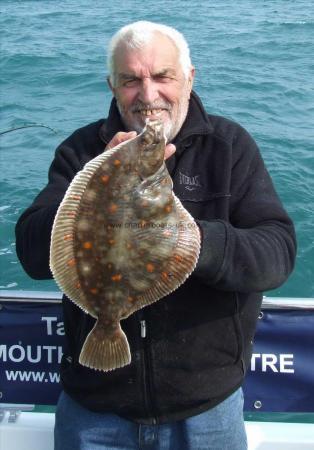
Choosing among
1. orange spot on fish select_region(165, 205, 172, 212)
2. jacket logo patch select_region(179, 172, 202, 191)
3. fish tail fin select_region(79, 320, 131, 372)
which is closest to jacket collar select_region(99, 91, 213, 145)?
jacket logo patch select_region(179, 172, 202, 191)

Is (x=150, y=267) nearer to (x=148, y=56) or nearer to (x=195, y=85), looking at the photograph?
(x=148, y=56)

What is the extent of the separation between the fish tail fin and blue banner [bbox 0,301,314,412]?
1.14m

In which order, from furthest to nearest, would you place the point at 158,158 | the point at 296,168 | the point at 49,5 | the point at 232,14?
the point at 49,5 < the point at 232,14 < the point at 296,168 < the point at 158,158

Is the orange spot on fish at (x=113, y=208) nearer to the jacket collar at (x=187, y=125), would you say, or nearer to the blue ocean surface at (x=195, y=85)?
the jacket collar at (x=187, y=125)

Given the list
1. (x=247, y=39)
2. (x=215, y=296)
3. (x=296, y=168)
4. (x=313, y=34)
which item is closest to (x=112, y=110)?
(x=215, y=296)

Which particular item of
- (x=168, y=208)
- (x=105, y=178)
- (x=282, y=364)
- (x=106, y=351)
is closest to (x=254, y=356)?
(x=282, y=364)

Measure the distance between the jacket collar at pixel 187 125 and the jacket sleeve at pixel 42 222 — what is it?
183 mm

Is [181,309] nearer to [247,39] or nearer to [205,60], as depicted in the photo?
[205,60]

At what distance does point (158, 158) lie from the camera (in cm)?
206

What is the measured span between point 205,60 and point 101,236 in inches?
546

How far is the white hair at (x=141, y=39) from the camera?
2.53 meters

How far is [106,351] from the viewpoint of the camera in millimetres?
2268

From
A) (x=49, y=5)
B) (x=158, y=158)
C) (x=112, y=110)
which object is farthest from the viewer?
(x=49, y=5)

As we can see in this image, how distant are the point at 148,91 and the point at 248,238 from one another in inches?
29.3
